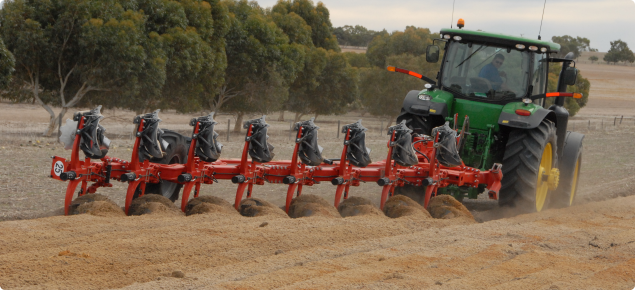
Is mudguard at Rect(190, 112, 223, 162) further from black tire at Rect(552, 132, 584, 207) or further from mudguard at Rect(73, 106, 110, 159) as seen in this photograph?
black tire at Rect(552, 132, 584, 207)

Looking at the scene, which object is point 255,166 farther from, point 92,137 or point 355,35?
point 355,35

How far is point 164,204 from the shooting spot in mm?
6656

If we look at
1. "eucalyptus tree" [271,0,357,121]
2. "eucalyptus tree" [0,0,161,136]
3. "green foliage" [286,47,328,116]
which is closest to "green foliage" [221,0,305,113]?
"green foliage" [286,47,328,116]

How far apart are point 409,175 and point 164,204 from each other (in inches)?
116

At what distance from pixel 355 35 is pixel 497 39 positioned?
9944cm

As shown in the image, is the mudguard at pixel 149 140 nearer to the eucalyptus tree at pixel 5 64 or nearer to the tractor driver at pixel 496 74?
the tractor driver at pixel 496 74

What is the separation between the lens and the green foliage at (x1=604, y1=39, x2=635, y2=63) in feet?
364

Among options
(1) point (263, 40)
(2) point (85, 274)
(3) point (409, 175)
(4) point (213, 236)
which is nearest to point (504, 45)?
(3) point (409, 175)

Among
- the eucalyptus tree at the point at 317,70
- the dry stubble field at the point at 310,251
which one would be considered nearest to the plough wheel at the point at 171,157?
the dry stubble field at the point at 310,251

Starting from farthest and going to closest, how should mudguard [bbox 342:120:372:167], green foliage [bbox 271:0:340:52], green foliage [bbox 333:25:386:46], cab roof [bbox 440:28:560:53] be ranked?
1. green foliage [bbox 333:25:386:46]
2. green foliage [bbox 271:0:340:52]
3. cab roof [bbox 440:28:560:53]
4. mudguard [bbox 342:120:372:167]

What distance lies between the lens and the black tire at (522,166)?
8.19m

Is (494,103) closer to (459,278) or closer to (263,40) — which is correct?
(459,278)

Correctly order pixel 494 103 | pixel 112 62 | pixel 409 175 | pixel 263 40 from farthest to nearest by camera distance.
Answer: pixel 263 40 → pixel 112 62 → pixel 494 103 → pixel 409 175

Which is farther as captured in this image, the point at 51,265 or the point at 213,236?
the point at 213,236
